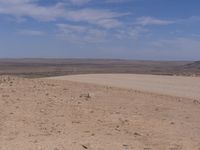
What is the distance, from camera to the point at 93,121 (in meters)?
10.9

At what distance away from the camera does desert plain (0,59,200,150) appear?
8.80 meters

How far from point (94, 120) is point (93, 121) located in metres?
0.14

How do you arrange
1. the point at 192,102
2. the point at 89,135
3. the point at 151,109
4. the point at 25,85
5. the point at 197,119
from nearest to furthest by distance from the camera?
1. the point at 89,135
2. the point at 197,119
3. the point at 151,109
4. the point at 192,102
5. the point at 25,85

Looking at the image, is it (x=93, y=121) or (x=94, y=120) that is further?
(x=94, y=120)

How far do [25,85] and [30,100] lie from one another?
4.03 meters

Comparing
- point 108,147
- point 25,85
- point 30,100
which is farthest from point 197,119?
point 25,85

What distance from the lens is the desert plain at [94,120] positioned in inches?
346

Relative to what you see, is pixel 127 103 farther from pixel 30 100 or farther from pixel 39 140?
pixel 39 140

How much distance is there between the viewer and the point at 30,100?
13.5 metres

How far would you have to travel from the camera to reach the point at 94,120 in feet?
36.3

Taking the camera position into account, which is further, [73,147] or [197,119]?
[197,119]

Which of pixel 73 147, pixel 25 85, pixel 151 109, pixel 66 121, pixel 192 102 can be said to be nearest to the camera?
pixel 73 147

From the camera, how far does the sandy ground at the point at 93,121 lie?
8.79 meters

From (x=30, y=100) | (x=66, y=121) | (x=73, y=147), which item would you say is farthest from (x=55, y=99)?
(x=73, y=147)
